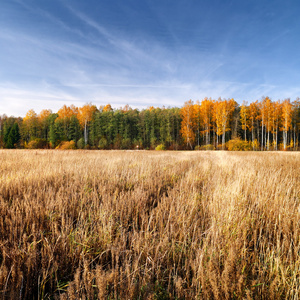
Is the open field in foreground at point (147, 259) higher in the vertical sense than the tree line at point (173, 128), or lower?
lower

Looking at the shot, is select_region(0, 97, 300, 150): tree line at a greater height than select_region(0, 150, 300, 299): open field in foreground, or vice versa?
select_region(0, 97, 300, 150): tree line

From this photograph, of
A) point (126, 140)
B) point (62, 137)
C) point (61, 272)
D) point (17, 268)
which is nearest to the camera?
point (17, 268)

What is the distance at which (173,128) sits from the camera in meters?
47.4

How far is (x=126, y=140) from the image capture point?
1816 inches

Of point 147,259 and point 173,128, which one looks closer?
point 147,259

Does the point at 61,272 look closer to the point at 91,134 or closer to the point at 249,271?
the point at 249,271

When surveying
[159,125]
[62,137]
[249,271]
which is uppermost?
[159,125]

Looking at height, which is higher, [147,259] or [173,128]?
[173,128]

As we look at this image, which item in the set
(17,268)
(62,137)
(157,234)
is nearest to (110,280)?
(17,268)

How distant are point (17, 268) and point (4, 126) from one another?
7751 cm

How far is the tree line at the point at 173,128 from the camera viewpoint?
3856 cm

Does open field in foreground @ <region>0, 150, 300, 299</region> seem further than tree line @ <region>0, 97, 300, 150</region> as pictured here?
No

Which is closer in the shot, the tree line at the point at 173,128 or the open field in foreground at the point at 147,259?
the open field in foreground at the point at 147,259

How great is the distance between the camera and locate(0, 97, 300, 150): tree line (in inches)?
1518
